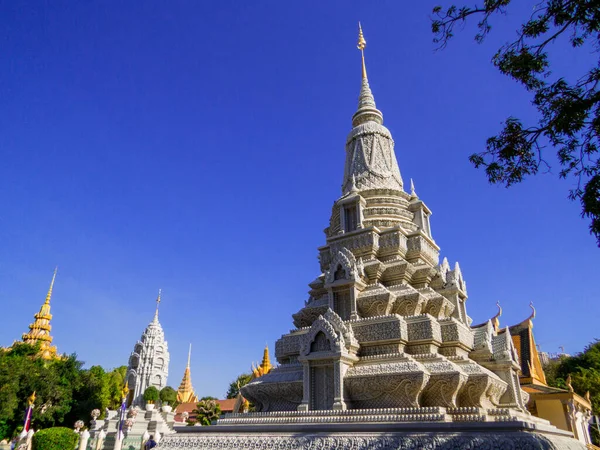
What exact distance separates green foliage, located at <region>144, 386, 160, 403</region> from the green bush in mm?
16778

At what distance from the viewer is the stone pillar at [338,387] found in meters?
12.4

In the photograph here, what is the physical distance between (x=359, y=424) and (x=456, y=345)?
16.6 feet

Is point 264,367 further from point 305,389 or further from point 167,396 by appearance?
point 305,389

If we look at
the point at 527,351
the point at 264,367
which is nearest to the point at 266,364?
the point at 264,367

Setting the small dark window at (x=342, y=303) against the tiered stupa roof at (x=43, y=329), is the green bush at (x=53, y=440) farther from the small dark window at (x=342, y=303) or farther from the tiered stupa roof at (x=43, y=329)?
the tiered stupa roof at (x=43, y=329)

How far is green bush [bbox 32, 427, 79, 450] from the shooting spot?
66.7ft

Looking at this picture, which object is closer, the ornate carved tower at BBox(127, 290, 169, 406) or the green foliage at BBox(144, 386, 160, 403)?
the green foliage at BBox(144, 386, 160, 403)

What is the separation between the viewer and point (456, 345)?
45.4 feet

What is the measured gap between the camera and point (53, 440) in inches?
805

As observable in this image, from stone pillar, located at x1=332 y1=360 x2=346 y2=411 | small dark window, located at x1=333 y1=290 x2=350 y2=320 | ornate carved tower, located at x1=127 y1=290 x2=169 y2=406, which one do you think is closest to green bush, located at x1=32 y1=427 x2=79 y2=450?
small dark window, located at x1=333 y1=290 x2=350 y2=320

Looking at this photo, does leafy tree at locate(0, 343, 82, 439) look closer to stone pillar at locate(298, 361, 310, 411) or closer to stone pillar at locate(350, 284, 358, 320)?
stone pillar at locate(298, 361, 310, 411)

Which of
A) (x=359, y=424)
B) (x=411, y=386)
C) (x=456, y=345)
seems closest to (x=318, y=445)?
(x=359, y=424)

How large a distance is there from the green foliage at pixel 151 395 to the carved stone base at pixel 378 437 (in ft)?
89.5

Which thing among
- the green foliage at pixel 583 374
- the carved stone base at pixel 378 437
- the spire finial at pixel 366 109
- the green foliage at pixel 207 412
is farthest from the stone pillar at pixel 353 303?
the green foliage at pixel 583 374
